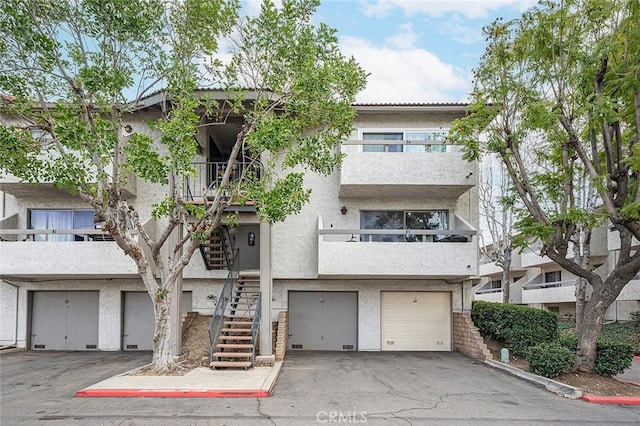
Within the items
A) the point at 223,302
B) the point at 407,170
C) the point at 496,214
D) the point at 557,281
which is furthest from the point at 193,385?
the point at 557,281

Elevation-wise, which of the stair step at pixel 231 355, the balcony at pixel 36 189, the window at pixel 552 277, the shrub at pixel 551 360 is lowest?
the stair step at pixel 231 355

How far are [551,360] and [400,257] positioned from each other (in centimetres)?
483

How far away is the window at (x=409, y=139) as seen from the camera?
1480cm

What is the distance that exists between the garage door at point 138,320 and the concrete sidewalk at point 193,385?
4991mm

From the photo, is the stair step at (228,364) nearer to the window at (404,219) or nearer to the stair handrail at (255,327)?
the stair handrail at (255,327)

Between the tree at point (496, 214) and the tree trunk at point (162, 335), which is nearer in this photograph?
the tree trunk at point (162, 335)

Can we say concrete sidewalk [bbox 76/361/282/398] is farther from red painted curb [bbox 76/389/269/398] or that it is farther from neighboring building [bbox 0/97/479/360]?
neighboring building [bbox 0/97/479/360]

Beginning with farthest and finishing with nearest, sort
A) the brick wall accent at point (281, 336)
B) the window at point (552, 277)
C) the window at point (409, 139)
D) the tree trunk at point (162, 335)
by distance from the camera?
the window at point (552, 277), the window at point (409, 139), the brick wall accent at point (281, 336), the tree trunk at point (162, 335)

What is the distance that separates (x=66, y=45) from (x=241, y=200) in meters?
5.25

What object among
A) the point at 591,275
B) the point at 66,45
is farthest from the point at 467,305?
the point at 66,45

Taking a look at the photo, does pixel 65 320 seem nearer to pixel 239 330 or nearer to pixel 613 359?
pixel 239 330

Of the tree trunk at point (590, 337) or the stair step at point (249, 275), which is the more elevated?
the stair step at point (249, 275)

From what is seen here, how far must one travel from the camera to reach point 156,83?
11.6m

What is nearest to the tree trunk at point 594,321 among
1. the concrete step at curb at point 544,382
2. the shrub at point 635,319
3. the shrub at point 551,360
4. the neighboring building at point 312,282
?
the shrub at point 551,360
